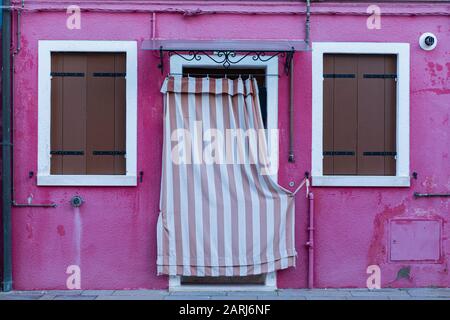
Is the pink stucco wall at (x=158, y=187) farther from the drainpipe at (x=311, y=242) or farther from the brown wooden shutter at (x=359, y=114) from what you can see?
the brown wooden shutter at (x=359, y=114)

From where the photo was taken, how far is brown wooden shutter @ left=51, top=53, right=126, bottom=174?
27.6ft

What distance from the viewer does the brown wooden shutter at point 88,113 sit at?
8.41 m

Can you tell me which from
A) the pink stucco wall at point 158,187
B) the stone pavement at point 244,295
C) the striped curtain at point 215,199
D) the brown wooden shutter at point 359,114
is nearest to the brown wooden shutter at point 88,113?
the pink stucco wall at point 158,187

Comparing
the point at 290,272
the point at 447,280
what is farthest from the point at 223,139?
the point at 447,280

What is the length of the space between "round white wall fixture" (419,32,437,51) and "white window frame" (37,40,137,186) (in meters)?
3.40

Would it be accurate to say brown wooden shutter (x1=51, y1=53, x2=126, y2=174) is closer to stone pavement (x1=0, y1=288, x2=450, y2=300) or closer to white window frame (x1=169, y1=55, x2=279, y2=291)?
white window frame (x1=169, y1=55, x2=279, y2=291)

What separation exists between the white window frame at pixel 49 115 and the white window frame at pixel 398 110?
7.00 feet

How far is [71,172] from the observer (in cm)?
841

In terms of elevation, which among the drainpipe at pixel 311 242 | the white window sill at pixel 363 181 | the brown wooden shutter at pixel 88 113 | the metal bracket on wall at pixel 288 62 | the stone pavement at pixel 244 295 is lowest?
the stone pavement at pixel 244 295

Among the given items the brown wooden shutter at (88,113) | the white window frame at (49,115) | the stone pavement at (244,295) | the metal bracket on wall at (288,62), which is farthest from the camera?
the brown wooden shutter at (88,113)

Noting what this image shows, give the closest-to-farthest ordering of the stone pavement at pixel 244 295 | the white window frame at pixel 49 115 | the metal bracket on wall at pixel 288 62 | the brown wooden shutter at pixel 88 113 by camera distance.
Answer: the stone pavement at pixel 244 295, the metal bracket on wall at pixel 288 62, the white window frame at pixel 49 115, the brown wooden shutter at pixel 88 113

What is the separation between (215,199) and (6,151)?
8.21 feet

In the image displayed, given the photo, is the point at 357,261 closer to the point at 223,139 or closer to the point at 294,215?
the point at 294,215

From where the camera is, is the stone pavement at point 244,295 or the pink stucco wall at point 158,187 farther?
the pink stucco wall at point 158,187
